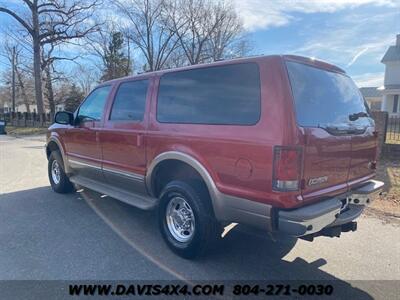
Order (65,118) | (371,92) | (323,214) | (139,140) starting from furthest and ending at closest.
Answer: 1. (371,92)
2. (65,118)
3. (139,140)
4. (323,214)

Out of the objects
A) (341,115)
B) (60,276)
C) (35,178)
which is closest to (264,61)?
(341,115)

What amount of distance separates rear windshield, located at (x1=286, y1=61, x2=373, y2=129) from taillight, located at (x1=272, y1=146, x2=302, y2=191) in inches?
11.5

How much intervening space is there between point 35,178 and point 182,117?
554 cm

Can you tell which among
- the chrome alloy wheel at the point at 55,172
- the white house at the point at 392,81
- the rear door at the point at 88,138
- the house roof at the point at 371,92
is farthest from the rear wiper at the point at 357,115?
the house roof at the point at 371,92

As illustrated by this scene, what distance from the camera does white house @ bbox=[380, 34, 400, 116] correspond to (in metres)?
27.7

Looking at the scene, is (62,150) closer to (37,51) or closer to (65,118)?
(65,118)

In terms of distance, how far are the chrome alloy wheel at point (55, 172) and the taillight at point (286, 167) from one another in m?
4.78

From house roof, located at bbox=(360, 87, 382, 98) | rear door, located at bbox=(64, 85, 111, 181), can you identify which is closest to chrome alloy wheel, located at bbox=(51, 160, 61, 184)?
rear door, located at bbox=(64, 85, 111, 181)

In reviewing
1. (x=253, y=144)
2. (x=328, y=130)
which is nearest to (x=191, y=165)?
(x=253, y=144)

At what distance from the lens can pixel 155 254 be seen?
3695mm

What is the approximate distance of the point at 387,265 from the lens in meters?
3.52

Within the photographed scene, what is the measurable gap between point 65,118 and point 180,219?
10.3 ft

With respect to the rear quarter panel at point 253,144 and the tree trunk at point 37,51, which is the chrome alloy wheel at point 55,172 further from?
the tree trunk at point 37,51

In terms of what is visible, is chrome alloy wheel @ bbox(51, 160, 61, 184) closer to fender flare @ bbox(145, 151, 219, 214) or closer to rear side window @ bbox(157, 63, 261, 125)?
fender flare @ bbox(145, 151, 219, 214)
